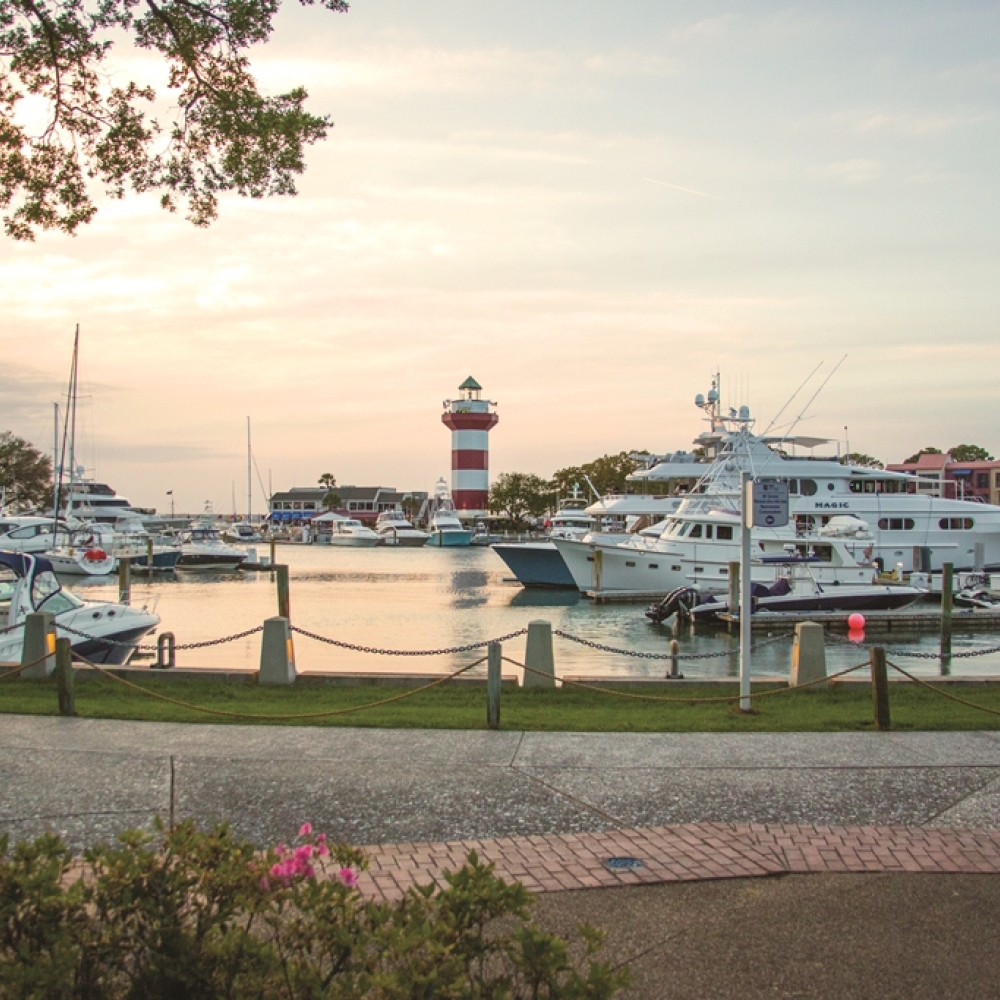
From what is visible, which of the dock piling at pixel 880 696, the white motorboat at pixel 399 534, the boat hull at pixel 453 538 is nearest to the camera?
the dock piling at pixel 880 696

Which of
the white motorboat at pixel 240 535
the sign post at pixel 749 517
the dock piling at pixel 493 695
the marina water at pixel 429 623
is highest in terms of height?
the sign post at pixel 749 517

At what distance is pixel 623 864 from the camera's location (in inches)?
244

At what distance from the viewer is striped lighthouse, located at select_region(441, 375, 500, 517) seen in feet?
364

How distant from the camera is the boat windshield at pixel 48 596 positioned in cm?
2066

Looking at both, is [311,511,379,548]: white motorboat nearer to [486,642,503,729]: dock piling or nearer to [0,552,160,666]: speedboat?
[0,552,160,666]: speedboat

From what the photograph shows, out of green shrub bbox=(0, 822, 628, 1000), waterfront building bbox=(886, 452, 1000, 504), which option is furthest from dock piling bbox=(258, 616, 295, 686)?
waterfront building bbox=(886, 452, 1000, 504)

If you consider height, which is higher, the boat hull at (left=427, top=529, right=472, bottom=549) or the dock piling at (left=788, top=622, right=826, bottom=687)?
the dock piling at (left=788, top=622, right=826, bottom=687)

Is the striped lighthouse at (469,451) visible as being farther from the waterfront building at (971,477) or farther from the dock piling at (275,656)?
the dock piling at (275,656)

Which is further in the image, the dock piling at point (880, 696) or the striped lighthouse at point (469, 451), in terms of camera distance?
the striped lighthouse at point (469, 451)

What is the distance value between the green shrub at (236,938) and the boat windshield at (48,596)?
1803 centimetres

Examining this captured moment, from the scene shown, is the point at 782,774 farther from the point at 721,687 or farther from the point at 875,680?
the point at 721,687

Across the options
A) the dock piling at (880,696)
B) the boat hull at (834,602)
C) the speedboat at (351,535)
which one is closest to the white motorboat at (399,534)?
the speedboat at (351,535)

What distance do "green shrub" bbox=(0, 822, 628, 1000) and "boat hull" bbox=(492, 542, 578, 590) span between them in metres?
47.1

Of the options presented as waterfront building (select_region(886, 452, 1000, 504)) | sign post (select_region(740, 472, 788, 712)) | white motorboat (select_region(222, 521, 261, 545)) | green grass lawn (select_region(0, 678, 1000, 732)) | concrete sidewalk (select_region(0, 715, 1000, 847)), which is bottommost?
white motorboat (select_region(222, 521, 261, 545))
